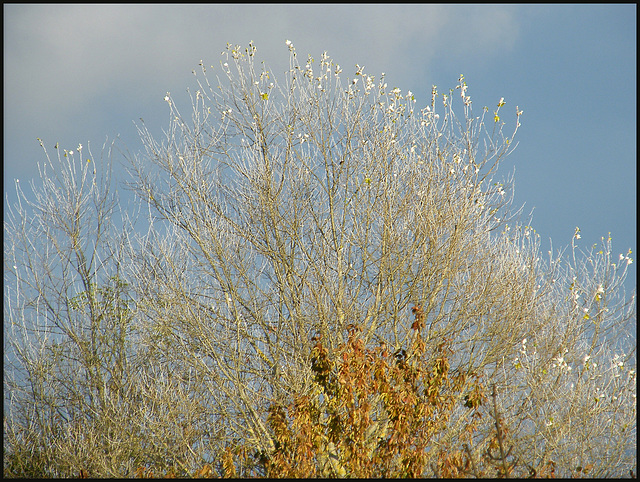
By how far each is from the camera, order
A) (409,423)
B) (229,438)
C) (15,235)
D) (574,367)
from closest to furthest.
→ (409,423), (229,438), (574,367), (15,235)

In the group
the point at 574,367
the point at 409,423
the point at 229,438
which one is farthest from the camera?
the point at 574,367

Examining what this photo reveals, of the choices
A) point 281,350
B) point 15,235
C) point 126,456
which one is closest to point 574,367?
point 281,350

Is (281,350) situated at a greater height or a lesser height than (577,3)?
lesser

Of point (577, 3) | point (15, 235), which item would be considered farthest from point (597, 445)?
point (15, 235)


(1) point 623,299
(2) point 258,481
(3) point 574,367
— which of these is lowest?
(2) point 258,481

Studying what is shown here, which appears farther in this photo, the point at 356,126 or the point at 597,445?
the point at 356,126

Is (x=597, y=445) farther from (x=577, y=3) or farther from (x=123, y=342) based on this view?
(x=123, y=342)

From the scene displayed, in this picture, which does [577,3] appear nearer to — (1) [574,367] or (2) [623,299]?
(2) [623,299]

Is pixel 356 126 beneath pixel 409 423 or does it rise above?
above

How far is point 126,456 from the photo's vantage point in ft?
30.6

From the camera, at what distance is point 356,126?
905cm

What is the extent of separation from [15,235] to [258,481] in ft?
21.3

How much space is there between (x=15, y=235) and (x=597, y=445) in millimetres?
9422

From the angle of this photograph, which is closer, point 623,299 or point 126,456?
point 623,299
